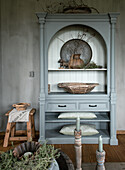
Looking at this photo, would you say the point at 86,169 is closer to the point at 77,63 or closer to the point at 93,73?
the point at 77,63

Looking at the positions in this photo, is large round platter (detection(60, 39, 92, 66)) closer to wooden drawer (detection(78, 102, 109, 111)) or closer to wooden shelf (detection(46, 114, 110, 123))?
wooden drawer (detection(78, 102, 109, 111))

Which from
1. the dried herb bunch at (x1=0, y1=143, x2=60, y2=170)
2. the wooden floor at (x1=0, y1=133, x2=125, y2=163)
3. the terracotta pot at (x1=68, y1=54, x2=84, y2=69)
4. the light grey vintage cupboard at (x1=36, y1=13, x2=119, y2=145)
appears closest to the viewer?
the dried herb bunch at (x1=0, y1=143, x2=60, y2=170)

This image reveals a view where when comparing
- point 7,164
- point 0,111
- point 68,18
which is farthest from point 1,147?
point 68,18

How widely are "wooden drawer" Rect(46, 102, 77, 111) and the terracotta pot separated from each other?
0.69 metres

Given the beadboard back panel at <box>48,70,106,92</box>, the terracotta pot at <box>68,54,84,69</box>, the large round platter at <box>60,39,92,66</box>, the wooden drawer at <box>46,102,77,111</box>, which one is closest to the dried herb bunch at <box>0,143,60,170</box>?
the wooden drawer at <box>46,102,77,111</box>

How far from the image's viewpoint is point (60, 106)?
10.4ft

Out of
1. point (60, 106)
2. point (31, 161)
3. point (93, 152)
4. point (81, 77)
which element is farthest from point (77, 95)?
point (31, 161)

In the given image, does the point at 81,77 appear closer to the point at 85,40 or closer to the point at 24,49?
the point at 85,40

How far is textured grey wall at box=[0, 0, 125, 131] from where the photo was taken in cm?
357

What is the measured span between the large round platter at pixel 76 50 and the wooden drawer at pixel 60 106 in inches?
35.6

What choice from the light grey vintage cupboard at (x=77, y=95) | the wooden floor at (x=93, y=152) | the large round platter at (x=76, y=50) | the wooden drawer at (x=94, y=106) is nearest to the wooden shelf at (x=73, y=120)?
the light grey vintage cupboard at (x=77, y=95)

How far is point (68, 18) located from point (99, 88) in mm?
1456

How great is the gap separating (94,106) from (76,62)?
85 centimetres

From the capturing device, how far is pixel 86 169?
134cm
